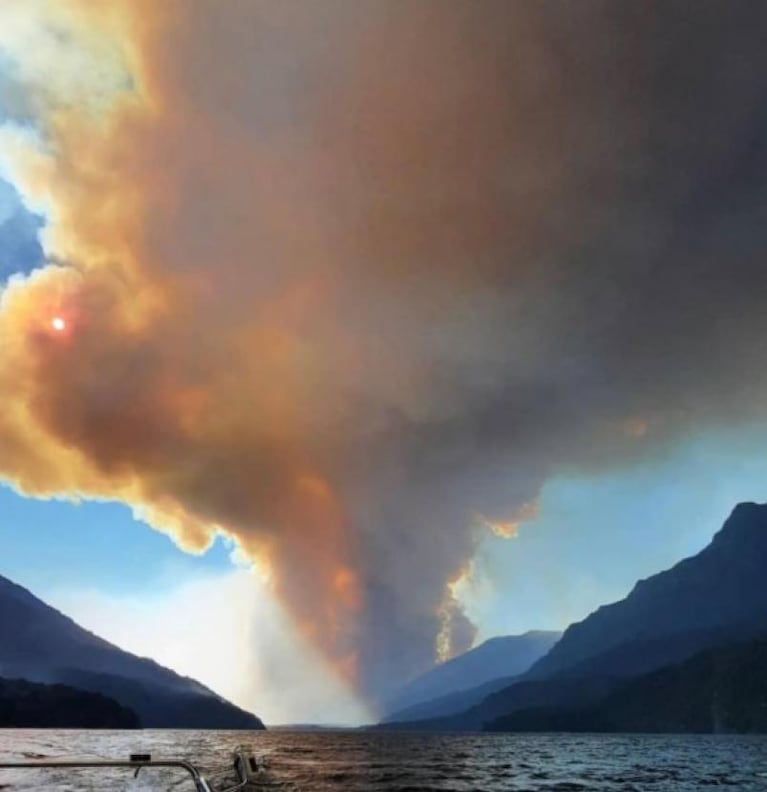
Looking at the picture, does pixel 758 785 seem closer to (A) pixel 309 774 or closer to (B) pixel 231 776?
(A) pixel 309 774

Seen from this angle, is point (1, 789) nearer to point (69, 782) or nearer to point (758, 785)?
point (69, 782)

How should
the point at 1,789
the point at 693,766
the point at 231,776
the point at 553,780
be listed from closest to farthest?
the point at 1,789
the point at 231,776
the point at 553,780
the point at 693,766

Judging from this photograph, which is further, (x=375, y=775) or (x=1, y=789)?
(x=375, y=775)

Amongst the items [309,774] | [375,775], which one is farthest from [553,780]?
[309,774]

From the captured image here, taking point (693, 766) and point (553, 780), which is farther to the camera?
point (693, 766)

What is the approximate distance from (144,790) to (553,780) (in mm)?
59115

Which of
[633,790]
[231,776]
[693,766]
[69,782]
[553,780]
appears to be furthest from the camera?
[693,766]

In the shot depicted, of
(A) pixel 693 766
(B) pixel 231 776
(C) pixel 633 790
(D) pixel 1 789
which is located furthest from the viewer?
(A) pixel 693 766

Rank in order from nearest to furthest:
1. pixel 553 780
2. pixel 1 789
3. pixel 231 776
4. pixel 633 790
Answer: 1. pixel 1 789
2. pixel 633 790
3. pixel 231 776
4. pixel 553 780

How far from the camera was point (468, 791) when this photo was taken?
78750 millimetres

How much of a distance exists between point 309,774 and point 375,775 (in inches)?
386

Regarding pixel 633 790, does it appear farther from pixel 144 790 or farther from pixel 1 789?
pixel 1 789

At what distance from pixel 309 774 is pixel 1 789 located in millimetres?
46788

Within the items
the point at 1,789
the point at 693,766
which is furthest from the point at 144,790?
the point at 693,766
